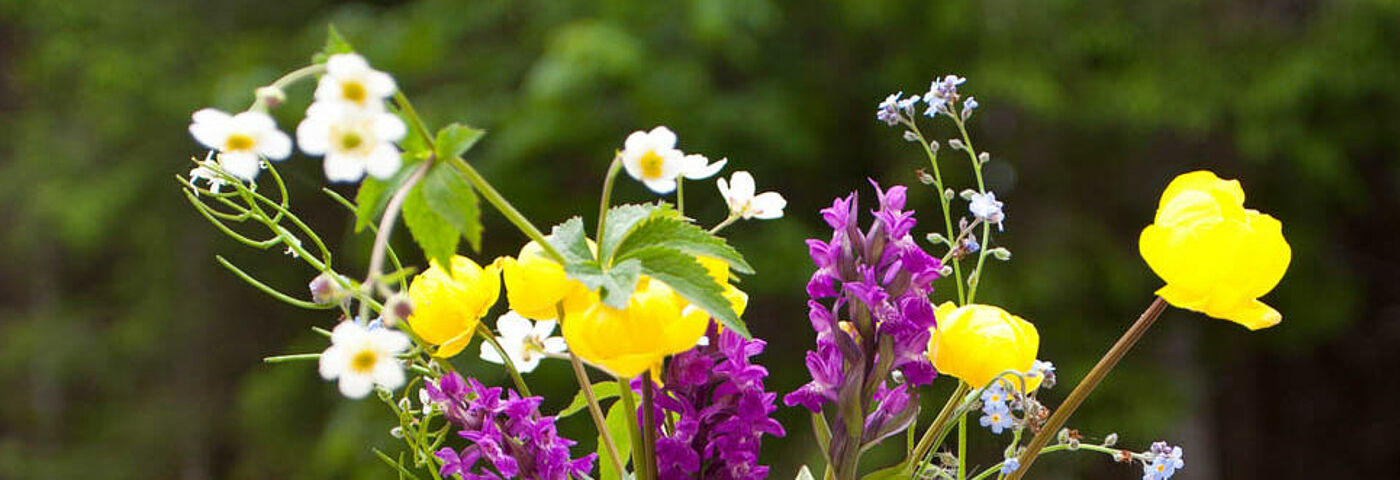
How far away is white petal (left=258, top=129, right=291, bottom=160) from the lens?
25 cm

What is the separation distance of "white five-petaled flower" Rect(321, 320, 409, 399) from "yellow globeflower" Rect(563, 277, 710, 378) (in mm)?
56

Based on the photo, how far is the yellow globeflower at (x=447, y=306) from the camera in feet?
1.07

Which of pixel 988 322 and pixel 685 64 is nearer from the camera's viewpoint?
pixel 988 322

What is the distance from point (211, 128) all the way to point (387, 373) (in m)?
0.07

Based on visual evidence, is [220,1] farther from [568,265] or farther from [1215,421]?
[568,265]

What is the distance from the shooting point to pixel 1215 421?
2617mm

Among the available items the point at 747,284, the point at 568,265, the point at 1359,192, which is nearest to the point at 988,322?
the point at 568,265

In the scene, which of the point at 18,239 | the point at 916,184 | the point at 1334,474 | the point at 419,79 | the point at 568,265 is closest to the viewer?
the point at 568,265

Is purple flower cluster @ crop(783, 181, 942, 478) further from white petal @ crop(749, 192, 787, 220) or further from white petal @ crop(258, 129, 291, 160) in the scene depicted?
white petal @ crop(258, 129, 291, 160)

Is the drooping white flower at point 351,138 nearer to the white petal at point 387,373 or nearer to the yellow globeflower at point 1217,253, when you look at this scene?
the white petal at point 387,373

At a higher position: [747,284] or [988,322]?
[747,284]

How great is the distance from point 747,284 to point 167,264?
210 cm

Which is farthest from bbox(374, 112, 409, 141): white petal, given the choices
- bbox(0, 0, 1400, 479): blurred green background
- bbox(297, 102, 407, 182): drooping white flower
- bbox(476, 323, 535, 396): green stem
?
bbox(0, 0, 1400, 479): blurred green background

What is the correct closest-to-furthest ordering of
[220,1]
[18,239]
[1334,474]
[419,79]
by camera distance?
[419,79], [1334,474], [220,1], [18,239]
